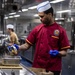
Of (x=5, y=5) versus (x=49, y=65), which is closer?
(x=49, y=65)

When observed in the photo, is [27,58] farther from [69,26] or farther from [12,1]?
[12,1]

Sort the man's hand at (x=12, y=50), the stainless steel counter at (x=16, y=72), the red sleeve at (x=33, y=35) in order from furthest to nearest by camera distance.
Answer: the red sleeve at (x=33, y=35) < the man's hand at (x=12, y=50) < the stainless steel counter at (x=16, y=72)

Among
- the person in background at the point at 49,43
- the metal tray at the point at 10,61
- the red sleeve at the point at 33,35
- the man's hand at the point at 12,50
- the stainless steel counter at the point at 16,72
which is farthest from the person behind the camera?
the red sleeve at the point at 33,35

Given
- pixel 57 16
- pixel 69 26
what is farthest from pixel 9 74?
pixel 57 16

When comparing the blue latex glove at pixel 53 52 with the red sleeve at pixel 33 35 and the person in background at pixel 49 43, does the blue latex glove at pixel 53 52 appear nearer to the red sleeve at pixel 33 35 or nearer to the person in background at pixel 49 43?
the person in background at pixel 49 43

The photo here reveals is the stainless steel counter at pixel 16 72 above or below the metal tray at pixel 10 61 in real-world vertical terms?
below

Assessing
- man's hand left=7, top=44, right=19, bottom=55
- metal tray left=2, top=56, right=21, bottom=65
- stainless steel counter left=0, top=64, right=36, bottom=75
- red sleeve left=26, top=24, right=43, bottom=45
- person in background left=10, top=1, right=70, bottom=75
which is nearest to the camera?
stainless steel counter left=0, top=64, right=36, bottom=75

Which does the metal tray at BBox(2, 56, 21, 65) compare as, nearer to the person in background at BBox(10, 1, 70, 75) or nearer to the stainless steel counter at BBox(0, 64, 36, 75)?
the stainless steel counter at BBox(0, 64, 36, 75)

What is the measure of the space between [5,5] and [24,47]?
4.22ft

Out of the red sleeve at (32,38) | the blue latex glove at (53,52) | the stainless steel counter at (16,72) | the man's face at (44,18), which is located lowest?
the stainless steel counter at (16,72)

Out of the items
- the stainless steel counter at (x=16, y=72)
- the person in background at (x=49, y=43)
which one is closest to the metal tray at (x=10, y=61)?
the stainless steel counter at (x=16, y=72)

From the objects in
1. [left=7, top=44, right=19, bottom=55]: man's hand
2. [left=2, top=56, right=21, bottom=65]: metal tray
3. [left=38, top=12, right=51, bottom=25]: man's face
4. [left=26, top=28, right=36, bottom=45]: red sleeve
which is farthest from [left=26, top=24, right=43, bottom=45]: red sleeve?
[left=2, top=56, right=21, bottom=65]: metal tray

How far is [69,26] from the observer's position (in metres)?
5.61

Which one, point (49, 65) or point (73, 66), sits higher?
point (49, 65)
